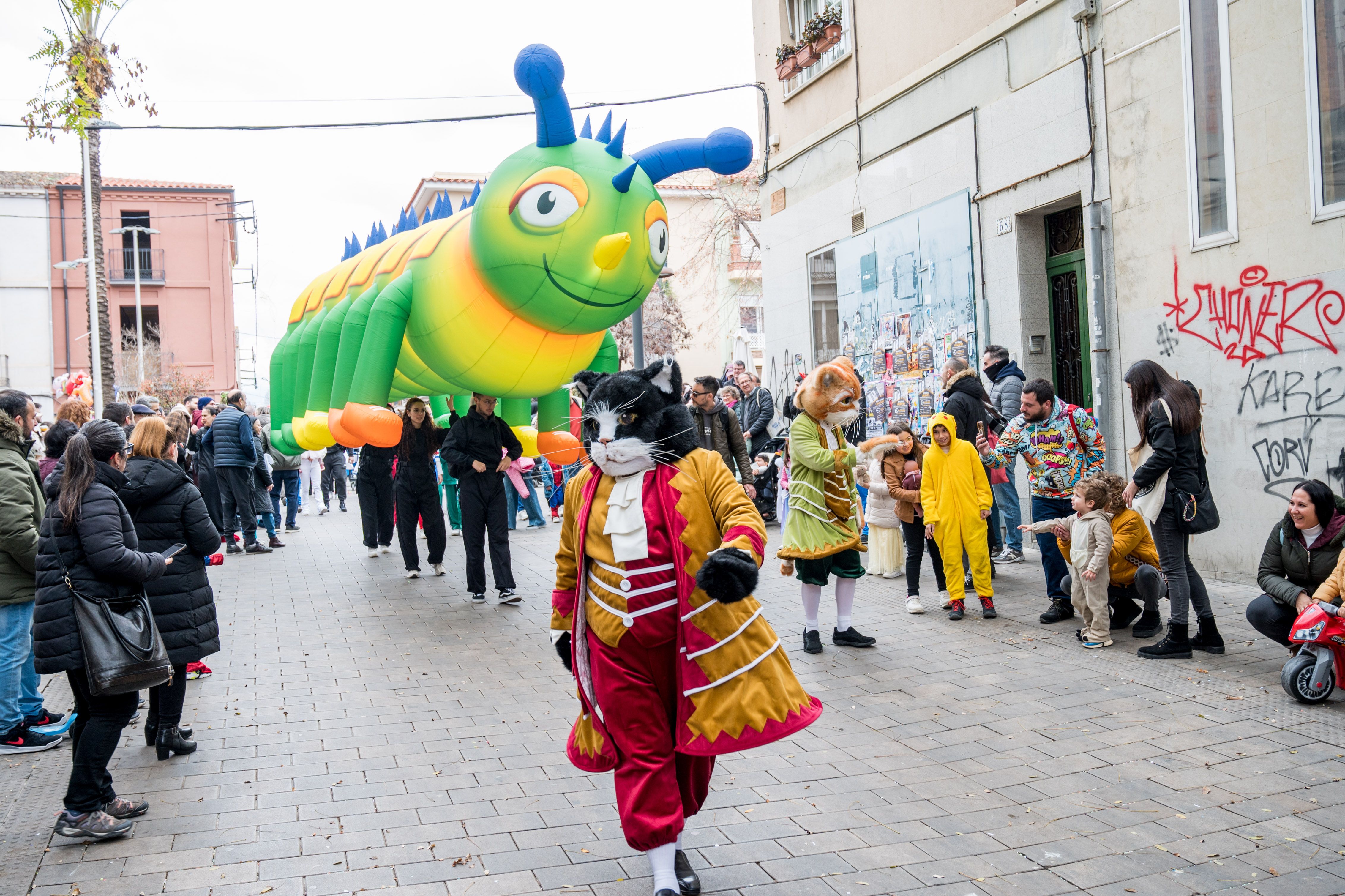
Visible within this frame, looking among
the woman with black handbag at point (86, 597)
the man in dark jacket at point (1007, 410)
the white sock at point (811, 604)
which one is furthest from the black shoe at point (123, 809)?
the man in dark jacket at point (1007, 410)

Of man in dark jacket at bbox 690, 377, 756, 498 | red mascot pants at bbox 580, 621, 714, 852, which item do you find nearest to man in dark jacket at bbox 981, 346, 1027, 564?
man in dark jacket at bbox 690, 377, 756, 498

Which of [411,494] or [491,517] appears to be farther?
[411,494]

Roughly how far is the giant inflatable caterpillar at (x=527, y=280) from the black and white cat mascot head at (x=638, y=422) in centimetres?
427

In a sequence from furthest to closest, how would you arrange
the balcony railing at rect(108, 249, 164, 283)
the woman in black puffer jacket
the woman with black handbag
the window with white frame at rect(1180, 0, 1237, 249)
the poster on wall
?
the balcony railing at rect(108, 249, 164, 283), the poster on wall, the window with white frame at rect(1180, 0, 1237, 249), the woman in black puffer jacket, the woman with black handbag

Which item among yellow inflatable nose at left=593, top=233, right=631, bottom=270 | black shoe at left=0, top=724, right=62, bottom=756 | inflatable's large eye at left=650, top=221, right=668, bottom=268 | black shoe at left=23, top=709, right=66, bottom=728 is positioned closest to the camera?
black shoe at left=0, top=724, right=62, bottom=756

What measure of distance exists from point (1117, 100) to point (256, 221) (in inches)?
1667

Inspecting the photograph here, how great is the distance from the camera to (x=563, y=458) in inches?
397

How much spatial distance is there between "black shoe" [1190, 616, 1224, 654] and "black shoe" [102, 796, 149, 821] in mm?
5606

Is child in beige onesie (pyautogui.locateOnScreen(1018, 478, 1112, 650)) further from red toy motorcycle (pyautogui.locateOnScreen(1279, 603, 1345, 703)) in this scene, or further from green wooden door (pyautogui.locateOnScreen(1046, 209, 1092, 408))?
green wooden door (pyautogui.locateOnScreen(1046, 209, 1092, 408))

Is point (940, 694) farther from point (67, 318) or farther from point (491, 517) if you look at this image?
point (67, 318)

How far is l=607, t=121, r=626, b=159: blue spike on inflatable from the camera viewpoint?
848 centimetres

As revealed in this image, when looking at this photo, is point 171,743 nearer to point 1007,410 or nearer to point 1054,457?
point 1054,457

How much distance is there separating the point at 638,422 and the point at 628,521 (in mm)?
358

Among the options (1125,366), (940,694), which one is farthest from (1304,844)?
(1125,366)
